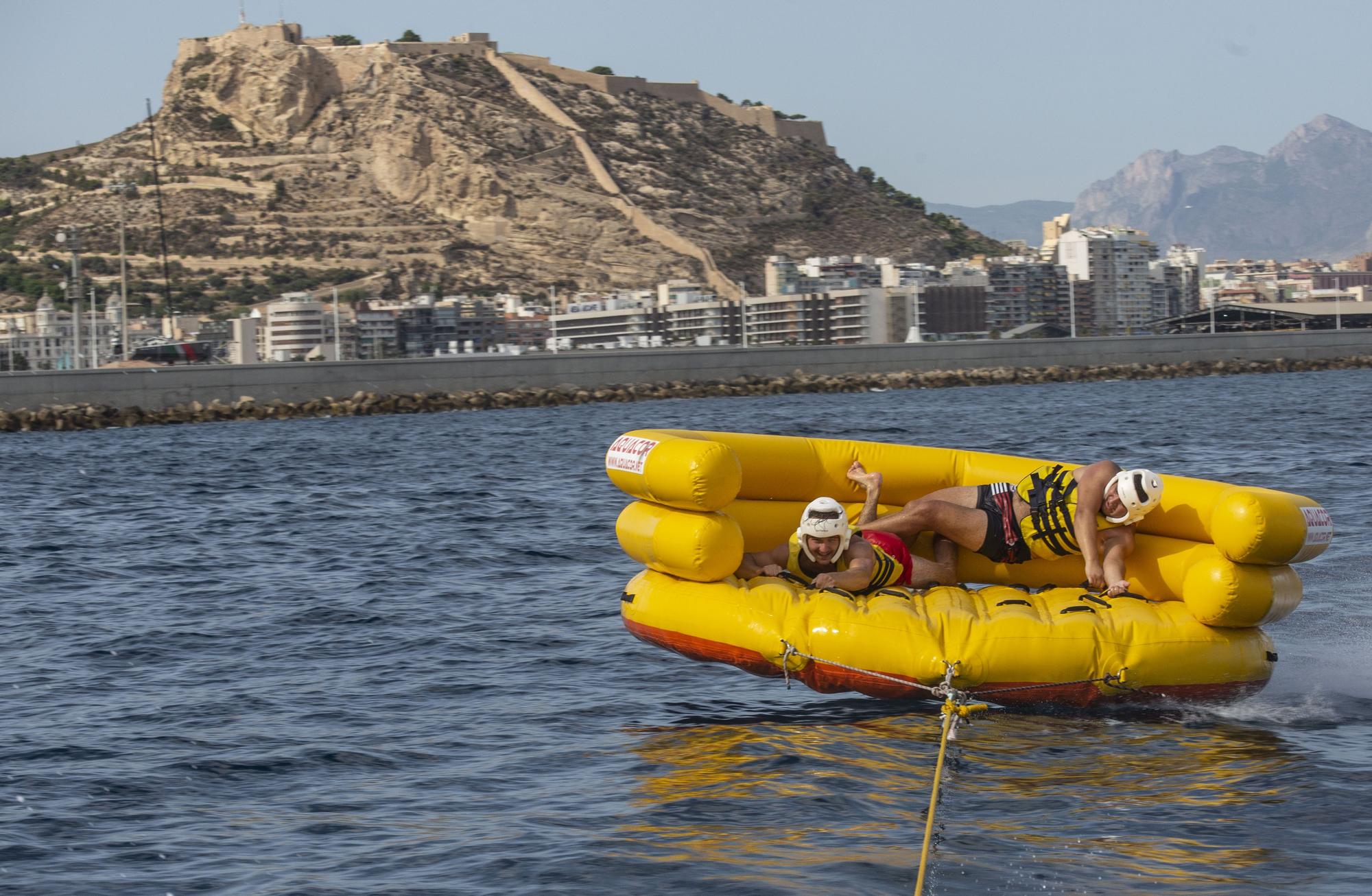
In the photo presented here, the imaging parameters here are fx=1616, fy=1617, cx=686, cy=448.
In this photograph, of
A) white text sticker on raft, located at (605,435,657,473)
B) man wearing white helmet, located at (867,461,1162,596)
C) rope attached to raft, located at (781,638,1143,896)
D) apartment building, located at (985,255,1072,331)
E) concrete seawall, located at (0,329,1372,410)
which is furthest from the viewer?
apartment building, located at (985,255,1072,331)

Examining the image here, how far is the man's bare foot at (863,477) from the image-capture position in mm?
9070

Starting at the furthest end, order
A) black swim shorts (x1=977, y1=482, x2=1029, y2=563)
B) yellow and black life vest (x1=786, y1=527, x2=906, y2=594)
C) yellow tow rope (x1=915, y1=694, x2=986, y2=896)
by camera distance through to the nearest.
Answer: black swim shorts (x1=977, y1=482, x2=1029, y2=563), yellow and black life vest (x1=786, y1=527, x2=906, y2=594), yellow tow rope (x1=915, y1=694, x2=986, y2=896)

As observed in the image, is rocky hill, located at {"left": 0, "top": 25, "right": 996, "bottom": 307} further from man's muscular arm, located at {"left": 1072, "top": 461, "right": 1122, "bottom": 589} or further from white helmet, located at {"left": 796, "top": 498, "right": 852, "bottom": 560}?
man's muscular arm, located at {"left": 1072, "top": 461, "right": 1122, "bottom": 589}

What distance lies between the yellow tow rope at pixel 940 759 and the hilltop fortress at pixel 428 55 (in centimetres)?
14721

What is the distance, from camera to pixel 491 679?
950 cm

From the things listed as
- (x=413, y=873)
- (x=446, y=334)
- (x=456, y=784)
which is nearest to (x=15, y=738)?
(x=456, y=784)

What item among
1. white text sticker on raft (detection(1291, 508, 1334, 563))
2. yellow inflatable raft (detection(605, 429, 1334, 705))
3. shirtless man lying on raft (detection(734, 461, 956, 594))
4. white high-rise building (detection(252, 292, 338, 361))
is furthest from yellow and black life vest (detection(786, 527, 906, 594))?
white high-rise building (detection(252, 292, 338, 361))

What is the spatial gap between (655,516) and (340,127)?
14300 centimetres

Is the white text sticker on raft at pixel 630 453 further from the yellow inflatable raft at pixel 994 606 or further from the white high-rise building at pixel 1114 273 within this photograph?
the white high-rise building at pixel 1114 273

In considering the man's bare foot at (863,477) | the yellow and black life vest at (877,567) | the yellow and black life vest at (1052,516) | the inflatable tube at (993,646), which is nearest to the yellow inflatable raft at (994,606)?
the inflatable tube at (993,646)

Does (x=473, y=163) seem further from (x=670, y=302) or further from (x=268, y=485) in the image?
(x=268, y=485)

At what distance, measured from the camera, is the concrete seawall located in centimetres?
4844

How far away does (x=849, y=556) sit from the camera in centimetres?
861

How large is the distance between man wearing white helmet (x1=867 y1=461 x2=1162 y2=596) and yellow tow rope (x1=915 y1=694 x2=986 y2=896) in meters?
1.00
